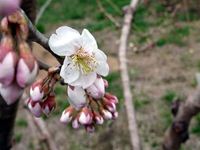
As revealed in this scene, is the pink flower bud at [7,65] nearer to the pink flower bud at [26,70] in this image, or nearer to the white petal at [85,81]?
the pink flower bud at [26,70]

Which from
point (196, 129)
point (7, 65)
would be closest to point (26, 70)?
point (7, 65)

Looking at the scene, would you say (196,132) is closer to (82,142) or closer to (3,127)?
(82,142)

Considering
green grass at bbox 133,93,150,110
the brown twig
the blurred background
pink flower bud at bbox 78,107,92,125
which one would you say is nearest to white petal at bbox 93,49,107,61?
pink flower bud at bbox 78,107,92,125

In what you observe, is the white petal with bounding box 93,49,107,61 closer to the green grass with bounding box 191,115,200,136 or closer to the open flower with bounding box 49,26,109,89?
the open flower with bounding box 49,26,109,89

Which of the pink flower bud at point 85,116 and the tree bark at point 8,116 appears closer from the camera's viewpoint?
the pink flower bud at point 85,116

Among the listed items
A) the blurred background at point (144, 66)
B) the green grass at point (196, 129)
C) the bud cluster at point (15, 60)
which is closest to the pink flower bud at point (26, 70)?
the bud cluster at point (15, 60)

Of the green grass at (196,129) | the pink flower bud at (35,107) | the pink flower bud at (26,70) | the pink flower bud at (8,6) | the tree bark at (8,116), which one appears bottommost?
the green grass at (196,129)
